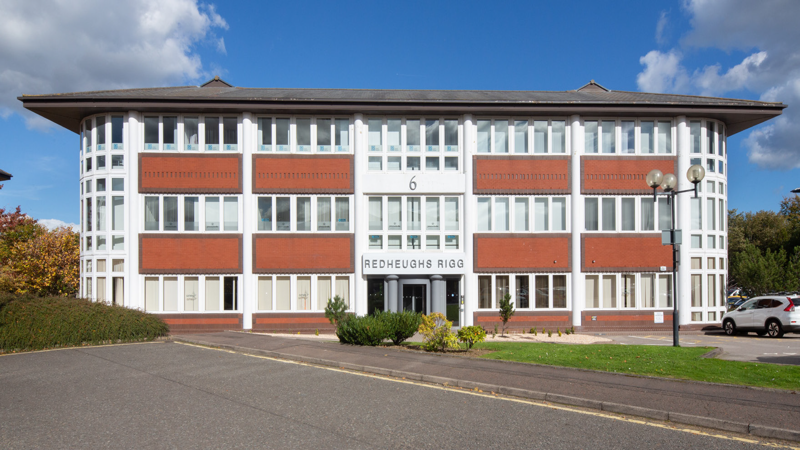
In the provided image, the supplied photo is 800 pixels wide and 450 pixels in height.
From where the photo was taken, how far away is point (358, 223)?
23.2 metres

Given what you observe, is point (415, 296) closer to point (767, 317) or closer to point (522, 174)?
point (522, 174)

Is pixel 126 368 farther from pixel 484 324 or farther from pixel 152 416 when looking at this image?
pixel 484 324

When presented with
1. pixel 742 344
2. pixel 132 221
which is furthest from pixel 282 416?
pixel 132 221

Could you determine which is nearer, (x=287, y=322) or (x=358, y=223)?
(x=287, y=322)

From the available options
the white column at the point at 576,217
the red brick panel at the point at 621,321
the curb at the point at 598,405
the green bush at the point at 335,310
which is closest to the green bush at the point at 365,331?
the curb at the point at 598,405

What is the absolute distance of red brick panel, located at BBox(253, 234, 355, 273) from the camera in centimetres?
2306

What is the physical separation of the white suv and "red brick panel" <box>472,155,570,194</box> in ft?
28.6

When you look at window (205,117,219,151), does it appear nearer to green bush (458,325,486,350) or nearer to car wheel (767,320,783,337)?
green bush (458,325,486,350)

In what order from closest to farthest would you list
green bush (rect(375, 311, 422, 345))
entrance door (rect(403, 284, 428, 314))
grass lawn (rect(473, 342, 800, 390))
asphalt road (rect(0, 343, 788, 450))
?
1. asphalt road (rect(0, 343, 788, 450))
2. grass lawn (rect(473, 342, 800, 390))
3. green bush (rect(375, 311, 422, 345))
4. entrance door (rect(403, 284, 428, 314))

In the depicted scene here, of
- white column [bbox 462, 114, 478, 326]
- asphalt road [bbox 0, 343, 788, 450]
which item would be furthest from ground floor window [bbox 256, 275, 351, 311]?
asphalt road [bbox 0, 343, 788, 450]

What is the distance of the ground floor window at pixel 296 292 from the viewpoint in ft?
76.3

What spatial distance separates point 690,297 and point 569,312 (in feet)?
18.4

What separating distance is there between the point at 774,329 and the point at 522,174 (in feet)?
38.3

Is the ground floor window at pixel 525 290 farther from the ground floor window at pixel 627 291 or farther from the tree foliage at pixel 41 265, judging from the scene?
the tree foliage at pixel 41 265
